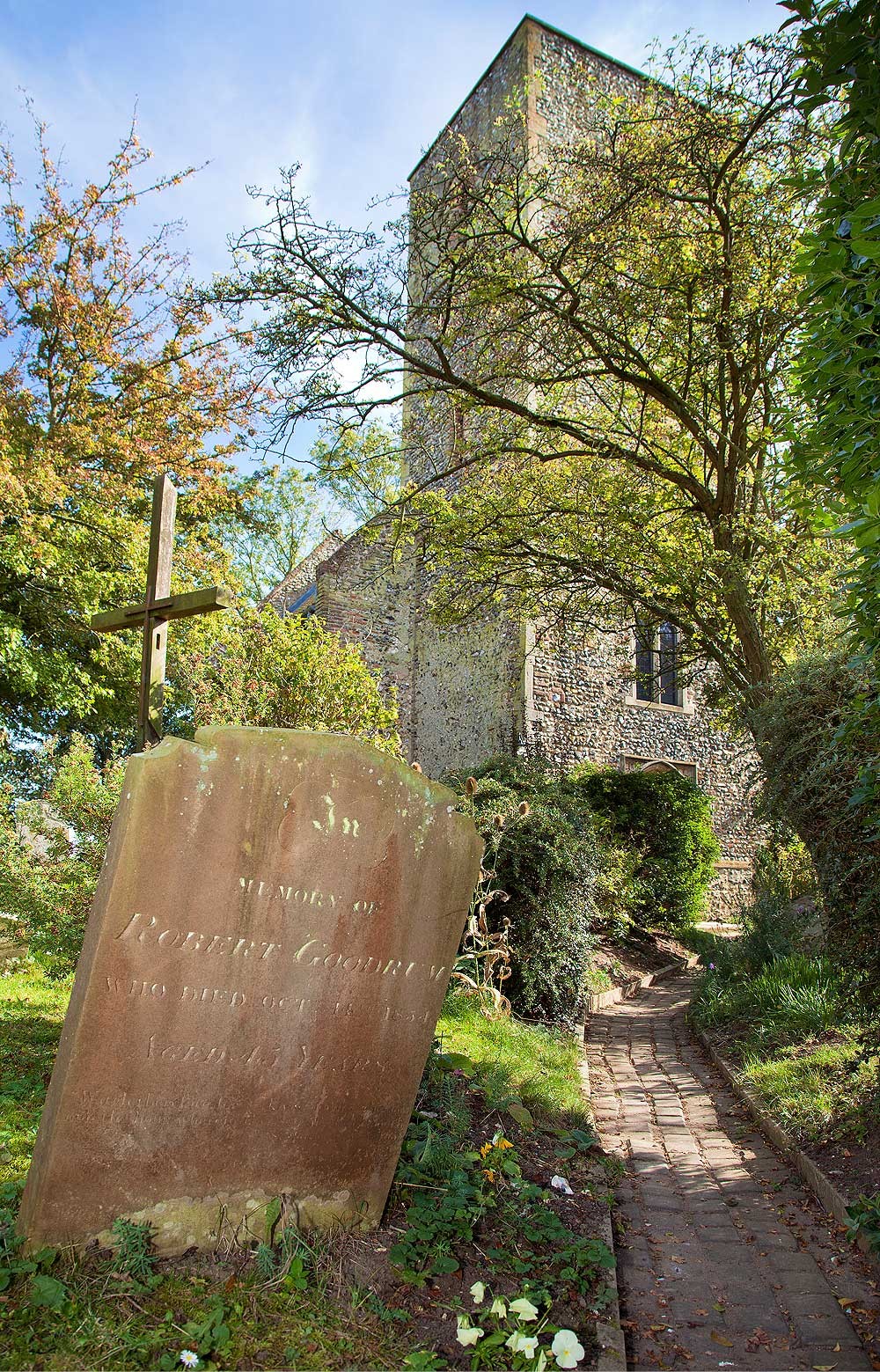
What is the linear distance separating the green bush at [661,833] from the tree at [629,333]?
420 centimetres

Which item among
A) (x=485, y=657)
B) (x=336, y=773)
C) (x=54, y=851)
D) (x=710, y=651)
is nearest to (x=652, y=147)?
(x=710, y=651)

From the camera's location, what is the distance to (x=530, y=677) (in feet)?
50.5

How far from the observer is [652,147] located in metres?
7.68

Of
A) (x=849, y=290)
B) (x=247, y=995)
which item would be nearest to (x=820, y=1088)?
(x=247, y=995)

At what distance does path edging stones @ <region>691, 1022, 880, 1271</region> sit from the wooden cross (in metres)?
4.12

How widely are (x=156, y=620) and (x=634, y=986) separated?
7.98 m

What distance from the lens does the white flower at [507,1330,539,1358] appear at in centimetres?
248

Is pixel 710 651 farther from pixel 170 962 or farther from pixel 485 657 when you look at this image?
pixel 170 962

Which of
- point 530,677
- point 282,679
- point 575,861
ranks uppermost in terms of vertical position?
point 530,677

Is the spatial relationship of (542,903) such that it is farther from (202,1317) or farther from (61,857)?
(202,1317)

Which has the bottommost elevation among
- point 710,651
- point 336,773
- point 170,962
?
point 170,962

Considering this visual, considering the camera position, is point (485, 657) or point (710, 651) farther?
point (485, 657)

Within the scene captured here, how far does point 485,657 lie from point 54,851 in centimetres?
1145

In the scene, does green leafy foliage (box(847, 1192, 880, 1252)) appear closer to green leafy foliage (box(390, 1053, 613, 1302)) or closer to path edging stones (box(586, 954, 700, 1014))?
green leafy foliage (box(390, 1053, 613, 1302))
